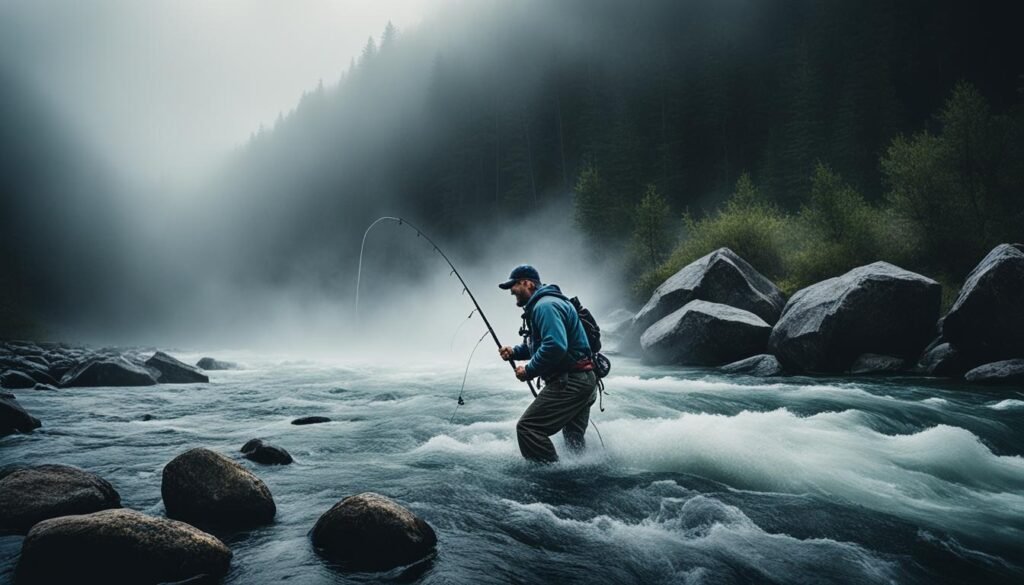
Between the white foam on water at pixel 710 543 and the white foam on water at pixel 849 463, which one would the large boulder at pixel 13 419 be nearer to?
the white foam on water at pixel 710 543

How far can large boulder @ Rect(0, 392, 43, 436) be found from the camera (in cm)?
848

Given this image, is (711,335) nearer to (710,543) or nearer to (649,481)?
(649,481)

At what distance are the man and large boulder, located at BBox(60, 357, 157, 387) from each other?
16.3m

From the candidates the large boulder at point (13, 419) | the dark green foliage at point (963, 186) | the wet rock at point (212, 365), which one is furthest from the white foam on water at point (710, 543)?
the dark green foliage at point (963, 186)

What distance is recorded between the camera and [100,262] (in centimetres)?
10962

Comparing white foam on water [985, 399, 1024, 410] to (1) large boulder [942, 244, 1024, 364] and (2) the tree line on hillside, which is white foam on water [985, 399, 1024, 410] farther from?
(2) the tree line on hillside

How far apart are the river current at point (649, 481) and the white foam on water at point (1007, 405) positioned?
0.08 metres

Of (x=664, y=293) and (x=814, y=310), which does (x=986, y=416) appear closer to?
(x=814, y=310)

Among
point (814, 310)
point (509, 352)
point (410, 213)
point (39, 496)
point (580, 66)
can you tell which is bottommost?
point (39, 496)

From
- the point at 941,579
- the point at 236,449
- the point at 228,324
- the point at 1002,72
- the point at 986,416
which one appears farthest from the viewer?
the point at 228,324

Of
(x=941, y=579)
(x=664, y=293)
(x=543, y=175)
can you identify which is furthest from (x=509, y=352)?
(x=543, y=175)

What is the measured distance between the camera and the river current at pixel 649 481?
3.91 meters

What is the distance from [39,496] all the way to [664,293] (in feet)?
66.6

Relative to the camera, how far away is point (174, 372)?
17.4 metres
